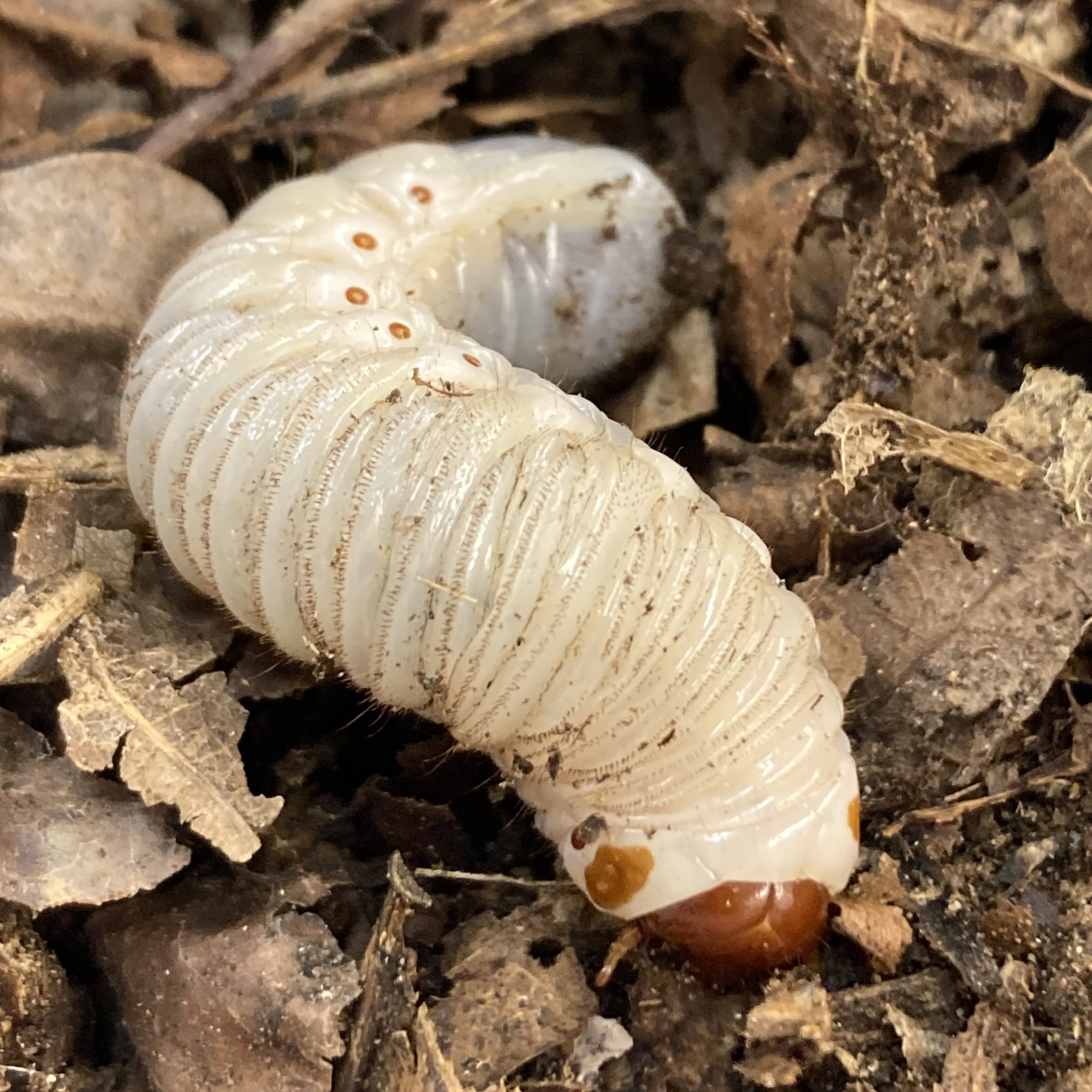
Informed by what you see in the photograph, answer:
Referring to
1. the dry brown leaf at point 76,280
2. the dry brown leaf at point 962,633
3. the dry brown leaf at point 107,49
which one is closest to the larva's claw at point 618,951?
the dry brown leaf at point 962,633

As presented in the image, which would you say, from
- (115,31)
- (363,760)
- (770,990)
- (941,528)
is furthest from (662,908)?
(115,31)

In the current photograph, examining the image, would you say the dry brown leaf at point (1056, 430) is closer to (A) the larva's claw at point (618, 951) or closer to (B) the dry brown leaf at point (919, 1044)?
(B) the dry brown leaf at point (919, 1044)

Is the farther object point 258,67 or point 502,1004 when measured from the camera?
point 258,67

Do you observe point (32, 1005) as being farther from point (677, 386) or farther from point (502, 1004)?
point (677, 386)

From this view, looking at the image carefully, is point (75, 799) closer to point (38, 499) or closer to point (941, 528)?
point (38, 499)

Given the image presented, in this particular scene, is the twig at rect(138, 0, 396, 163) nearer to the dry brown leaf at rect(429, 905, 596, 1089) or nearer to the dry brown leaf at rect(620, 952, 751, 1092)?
the dry brown leaf at rect(429, 905, 596, 1089)

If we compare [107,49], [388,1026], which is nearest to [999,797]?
[388,1026]
